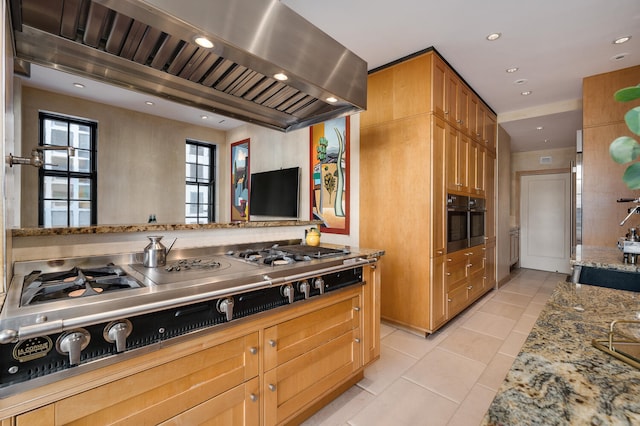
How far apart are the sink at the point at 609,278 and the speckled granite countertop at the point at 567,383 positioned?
5.14ft

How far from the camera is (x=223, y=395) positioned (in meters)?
1.23

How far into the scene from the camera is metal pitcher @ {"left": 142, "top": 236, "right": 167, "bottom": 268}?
4.90 ft

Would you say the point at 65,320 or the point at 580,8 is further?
the point at 580,8

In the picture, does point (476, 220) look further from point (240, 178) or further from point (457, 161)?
point (240, 178)

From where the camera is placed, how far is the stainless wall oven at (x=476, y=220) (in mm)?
3752

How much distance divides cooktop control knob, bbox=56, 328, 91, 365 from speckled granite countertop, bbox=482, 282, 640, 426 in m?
1.06

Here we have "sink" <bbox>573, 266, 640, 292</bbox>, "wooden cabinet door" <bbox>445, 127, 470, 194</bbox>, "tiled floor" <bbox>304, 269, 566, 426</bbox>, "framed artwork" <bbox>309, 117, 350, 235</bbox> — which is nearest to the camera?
"tiled floor" <bbox>304, 269, 566, 426</bbox>

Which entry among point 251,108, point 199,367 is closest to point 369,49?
point 251,108

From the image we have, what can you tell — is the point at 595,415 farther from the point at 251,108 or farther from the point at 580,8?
the point at 580,8

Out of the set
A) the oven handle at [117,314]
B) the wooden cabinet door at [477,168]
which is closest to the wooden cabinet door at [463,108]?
the wooden cabinet door at [477,168]

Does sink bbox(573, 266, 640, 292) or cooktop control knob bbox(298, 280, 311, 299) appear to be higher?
cooktop control knob bbox(298, 280, 311, 299)

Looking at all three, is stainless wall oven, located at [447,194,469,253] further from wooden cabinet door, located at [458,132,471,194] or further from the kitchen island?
the kitchen island

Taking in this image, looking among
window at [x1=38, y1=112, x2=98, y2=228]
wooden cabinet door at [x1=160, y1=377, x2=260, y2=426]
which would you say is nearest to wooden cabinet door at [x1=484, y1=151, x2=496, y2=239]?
wooden cabinet door at [x1=160, y1=377, x2=260, y2=426]

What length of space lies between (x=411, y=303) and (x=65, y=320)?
2827 mm
